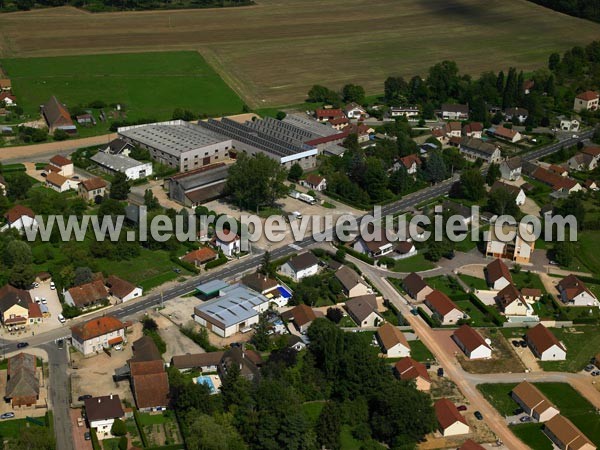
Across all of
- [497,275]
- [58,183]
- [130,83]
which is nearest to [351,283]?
[497,275]

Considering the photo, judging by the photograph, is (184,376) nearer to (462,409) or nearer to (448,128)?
(462,409)

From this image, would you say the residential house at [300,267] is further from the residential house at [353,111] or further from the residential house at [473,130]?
the residential house at [353,111]

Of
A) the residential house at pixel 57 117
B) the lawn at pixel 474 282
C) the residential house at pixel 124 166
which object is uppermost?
the residential house at pixel 57 117

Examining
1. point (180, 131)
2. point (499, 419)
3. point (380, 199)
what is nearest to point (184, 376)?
point (499, 419)

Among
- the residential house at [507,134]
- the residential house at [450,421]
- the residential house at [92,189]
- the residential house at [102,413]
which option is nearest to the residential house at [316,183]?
the residential house at [92,189]

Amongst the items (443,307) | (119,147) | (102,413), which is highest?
(119,147)

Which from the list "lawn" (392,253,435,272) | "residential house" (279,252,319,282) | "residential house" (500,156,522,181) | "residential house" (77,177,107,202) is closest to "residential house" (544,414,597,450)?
"lawn" (392,253,435,272)

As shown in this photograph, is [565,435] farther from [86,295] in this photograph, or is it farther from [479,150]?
[479,150]
